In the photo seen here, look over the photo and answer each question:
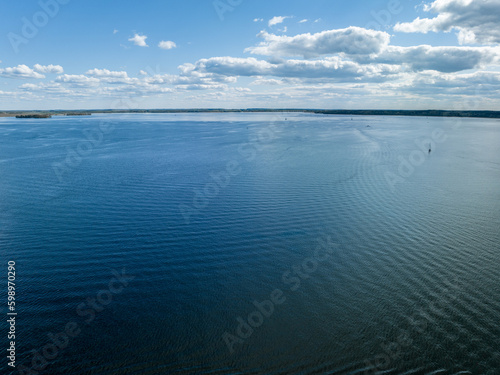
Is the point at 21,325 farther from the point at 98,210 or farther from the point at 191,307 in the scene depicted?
the point at 98,210

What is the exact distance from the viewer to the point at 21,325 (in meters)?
11.4

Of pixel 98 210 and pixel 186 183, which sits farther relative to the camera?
pixel 186 183

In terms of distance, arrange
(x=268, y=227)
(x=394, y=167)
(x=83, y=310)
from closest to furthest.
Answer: (x=83, y=310), (x=268, y=227), (x=394, y=167)

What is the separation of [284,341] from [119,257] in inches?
372

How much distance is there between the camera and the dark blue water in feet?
34.2

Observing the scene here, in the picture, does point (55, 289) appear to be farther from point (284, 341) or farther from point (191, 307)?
point (284, 341)

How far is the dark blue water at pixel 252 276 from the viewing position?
10.4m

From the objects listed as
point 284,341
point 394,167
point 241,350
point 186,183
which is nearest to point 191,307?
point 241,350

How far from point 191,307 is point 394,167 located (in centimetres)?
3511

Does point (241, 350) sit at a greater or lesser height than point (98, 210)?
lesser

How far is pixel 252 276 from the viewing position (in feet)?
48.6

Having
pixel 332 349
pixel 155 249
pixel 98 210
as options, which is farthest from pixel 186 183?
pixel 332 349

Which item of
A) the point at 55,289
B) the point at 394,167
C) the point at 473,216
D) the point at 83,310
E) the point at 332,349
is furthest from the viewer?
the point at 394,167

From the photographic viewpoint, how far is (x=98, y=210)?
22672 millimetres
